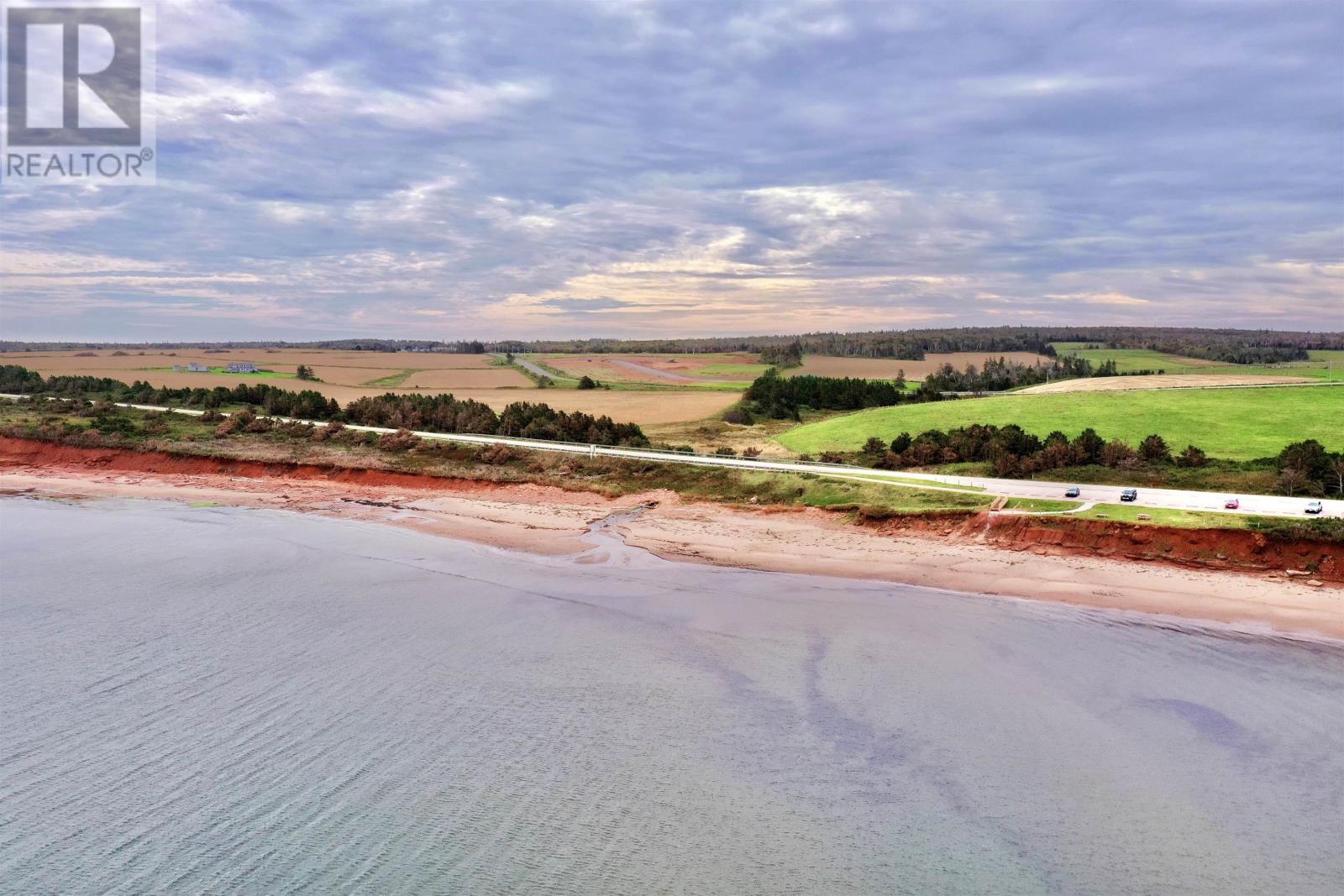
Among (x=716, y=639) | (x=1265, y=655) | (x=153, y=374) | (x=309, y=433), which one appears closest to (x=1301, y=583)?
(x=1265, y=655)

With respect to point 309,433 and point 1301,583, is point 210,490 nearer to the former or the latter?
point 309,433

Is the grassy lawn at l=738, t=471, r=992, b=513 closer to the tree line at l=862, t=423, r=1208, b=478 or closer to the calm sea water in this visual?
the tree line at l=862, t=423, r=1208, b=478

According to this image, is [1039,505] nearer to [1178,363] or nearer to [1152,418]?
[1152,418]

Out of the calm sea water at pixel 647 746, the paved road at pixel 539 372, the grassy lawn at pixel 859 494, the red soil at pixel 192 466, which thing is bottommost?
the calm sea water at pixel 647 746

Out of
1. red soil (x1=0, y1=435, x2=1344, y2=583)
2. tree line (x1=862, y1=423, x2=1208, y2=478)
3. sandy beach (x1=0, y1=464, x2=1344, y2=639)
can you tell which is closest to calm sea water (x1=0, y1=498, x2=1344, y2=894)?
sandy beach (x1=0, y1=464, x2=1344, y2=639)

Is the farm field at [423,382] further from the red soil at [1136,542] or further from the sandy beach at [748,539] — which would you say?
the red soil at [1136,542]

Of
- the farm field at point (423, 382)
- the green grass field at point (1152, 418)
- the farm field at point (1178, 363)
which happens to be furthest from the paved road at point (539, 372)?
the farm field at point (1178, 363)

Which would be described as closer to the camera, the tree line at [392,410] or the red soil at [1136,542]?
the red soil at [1136,542]
